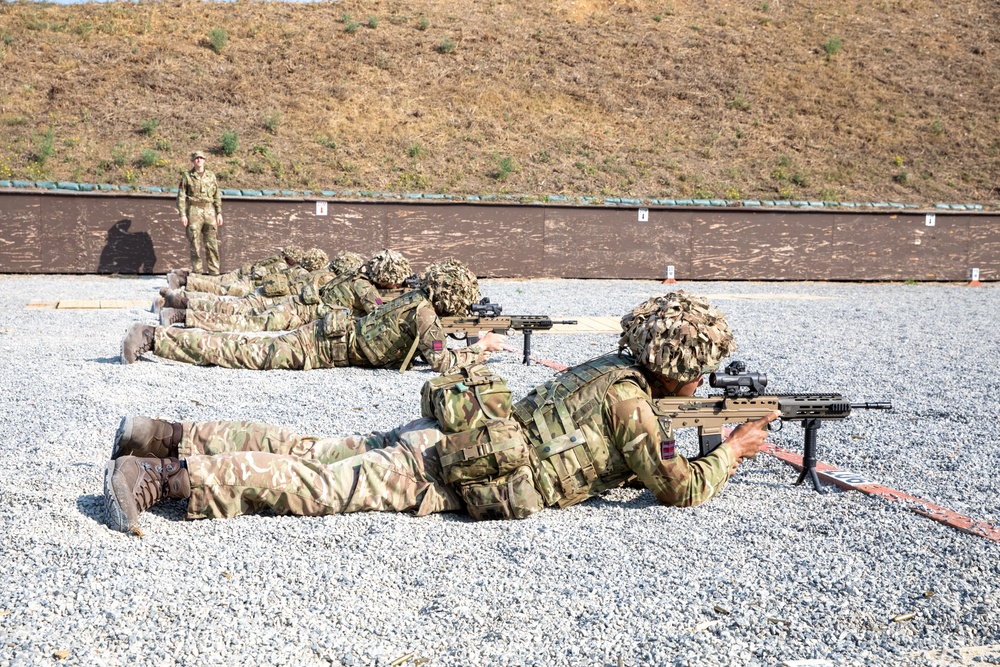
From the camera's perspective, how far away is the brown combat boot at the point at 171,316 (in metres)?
9.64

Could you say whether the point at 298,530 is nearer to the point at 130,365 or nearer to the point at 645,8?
the point at 130,365

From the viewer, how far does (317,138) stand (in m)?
26.7

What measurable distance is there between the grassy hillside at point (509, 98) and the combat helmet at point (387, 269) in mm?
16253

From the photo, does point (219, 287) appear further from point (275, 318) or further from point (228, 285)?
point (275, 318)

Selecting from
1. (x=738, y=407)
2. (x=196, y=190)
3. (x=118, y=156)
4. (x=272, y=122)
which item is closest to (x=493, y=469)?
(x=738, y=407)

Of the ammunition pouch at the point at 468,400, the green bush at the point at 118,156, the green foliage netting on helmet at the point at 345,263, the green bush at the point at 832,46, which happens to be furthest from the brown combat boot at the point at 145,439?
the green bush at the point at 832,46

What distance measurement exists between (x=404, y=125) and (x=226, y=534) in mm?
25397

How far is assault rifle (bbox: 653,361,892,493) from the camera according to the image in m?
4.24

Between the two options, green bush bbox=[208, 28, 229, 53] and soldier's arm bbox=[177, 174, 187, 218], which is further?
green bush bbox=[208, 28, 229, 53]

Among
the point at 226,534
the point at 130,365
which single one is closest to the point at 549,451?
the point at 226,534

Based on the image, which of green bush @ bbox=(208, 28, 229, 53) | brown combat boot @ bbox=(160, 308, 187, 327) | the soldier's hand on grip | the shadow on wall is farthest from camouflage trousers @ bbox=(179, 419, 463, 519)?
green bush @ bbox=(208, 28, 229, 53)

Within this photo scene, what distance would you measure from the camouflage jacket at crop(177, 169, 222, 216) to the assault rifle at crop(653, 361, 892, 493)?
14.6 metres

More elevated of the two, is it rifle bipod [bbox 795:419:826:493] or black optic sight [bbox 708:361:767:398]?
black optic sight [bbox 708:361:767:398]

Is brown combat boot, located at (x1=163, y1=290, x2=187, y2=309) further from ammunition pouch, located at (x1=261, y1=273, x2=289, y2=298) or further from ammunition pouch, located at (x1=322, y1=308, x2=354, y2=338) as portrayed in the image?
ammunition pouch, located at (x1=322, y1=308, x2=354, y2=338)
